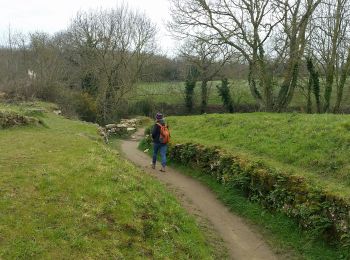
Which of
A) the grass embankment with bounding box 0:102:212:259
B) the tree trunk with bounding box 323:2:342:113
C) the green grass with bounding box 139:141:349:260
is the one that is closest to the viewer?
the grass embankment with bounding box 0:102:212:259

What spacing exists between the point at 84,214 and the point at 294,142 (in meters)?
8.58

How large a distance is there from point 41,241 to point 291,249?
5699mm

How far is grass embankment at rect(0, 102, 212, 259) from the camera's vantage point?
6898 mm

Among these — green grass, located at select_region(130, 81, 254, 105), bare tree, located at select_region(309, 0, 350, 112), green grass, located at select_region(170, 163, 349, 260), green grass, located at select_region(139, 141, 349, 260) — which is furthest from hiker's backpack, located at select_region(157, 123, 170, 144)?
green grass, located at select_region(130, 81, 254, 105)

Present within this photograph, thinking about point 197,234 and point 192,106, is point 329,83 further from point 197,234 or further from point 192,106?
point 197,234

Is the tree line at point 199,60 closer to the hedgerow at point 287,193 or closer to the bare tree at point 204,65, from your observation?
the bare tree at point 204,65

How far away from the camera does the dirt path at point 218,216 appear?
937 centimetres

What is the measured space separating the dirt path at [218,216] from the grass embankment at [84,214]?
2.82ft

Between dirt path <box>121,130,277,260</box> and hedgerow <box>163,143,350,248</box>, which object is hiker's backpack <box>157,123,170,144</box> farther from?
hedgerow <box>163,143,350,248</box>

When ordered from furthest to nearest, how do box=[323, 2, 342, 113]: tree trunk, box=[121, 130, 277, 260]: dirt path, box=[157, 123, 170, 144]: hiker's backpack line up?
box=[323, 2, 342, 113]: tree trunk
box=[157, 123, 170, 144]: hiker's backpack
box=[121, 130, 277, 260]: dirt path

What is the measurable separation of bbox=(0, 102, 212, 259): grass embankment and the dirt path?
33.8 inches

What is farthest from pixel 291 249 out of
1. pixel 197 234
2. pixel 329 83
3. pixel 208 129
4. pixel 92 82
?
pixel 92 82

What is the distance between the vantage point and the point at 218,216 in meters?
11.5

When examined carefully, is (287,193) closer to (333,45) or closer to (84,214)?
(84,214)
